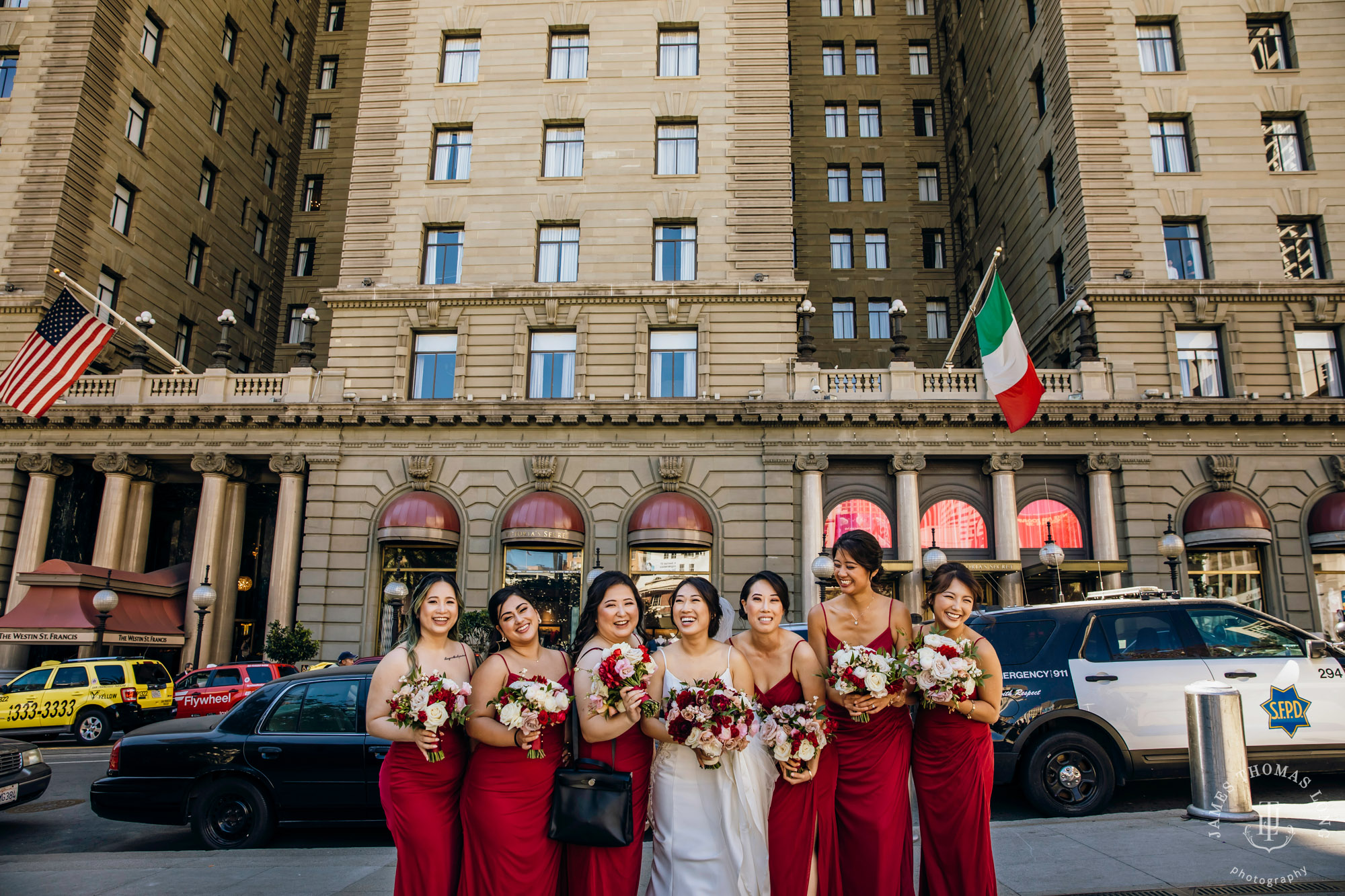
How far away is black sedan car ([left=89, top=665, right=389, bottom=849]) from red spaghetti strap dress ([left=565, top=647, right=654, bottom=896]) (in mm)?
4311

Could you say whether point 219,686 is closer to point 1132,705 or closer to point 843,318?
point 1132,705

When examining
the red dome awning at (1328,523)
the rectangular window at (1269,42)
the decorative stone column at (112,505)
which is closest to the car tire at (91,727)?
the decorative stone column at (112,505)

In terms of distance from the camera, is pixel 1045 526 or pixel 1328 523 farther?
pixel 1045 526

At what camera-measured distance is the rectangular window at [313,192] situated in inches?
1711

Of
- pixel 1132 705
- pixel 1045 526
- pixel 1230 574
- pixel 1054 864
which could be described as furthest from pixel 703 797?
pixel 1230 574

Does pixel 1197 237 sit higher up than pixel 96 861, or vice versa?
pixel 1197 237

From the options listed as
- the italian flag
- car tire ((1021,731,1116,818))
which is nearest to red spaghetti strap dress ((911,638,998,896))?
car tire ((1021,731,1116,818))

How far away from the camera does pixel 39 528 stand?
2728 cm

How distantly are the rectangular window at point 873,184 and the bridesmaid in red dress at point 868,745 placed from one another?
36864mm

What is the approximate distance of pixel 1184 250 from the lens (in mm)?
27156

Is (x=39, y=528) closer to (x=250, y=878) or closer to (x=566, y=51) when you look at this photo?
(x=566, y=51)

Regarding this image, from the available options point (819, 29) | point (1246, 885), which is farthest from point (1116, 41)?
point (1246, 885)

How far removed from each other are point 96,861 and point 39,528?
24891 mm

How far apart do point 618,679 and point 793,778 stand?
128cm
